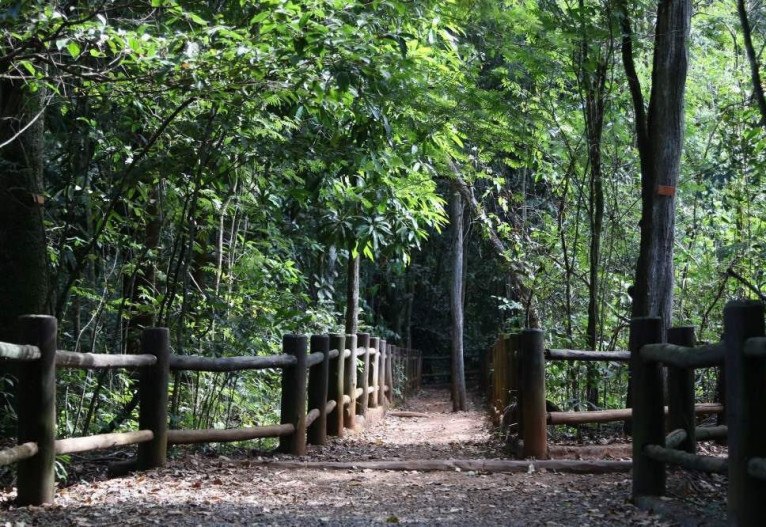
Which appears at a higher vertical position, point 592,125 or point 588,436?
point 592,125

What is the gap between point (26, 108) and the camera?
20.3ft

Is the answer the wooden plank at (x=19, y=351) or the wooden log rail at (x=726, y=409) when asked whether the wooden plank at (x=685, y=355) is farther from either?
the wooden plank at (x=19, y=351)

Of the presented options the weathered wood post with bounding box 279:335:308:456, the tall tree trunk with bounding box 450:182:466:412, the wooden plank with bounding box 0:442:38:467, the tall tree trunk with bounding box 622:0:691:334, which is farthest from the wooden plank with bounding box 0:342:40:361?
the tall tree trunk with bounding box 450:182:466:412

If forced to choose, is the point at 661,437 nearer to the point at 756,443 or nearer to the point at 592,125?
the point at 756,443

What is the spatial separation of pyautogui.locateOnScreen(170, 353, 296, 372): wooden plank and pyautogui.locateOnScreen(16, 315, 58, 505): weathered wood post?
4.95 feet

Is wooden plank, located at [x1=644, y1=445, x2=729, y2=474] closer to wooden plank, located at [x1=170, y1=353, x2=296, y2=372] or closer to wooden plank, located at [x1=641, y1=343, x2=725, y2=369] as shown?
wooden plank, located at [x1=641, y1=343, x2=725, y2=369]

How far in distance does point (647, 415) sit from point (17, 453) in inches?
141

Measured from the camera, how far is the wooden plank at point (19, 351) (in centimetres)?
404

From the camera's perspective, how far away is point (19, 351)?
4266 mm

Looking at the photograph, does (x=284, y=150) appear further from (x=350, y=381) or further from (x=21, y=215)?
(x=350, y=381)

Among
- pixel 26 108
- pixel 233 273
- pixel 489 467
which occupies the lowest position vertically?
pixel 489 467

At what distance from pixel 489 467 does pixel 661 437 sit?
1851mm

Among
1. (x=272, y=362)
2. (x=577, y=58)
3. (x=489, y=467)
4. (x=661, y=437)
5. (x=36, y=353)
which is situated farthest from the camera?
(x=577, y=58)

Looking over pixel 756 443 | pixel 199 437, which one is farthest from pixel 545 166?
pixel 756 443
